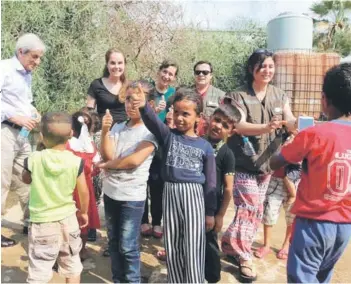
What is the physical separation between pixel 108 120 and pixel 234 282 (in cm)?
160

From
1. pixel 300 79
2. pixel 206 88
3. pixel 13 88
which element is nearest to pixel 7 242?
pixel 13 88

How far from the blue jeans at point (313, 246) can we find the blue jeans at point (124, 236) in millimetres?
993

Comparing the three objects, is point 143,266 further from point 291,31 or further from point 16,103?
point 291,31

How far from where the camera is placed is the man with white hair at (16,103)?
3148mm

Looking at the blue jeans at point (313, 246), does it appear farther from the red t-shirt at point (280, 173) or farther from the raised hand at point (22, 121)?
the raised hand at point (22, 121)

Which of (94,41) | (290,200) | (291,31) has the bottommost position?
(290,200)

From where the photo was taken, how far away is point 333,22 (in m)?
14.7

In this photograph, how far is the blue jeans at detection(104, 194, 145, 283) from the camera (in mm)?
2467

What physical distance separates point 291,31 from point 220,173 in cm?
680

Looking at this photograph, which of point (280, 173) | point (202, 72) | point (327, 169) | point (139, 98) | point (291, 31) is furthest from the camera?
point (291, 31)

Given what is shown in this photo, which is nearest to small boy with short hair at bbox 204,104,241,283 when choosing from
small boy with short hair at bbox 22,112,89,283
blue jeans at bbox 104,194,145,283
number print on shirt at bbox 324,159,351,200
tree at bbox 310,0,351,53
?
blue jeans at bbox 104,194,145,283

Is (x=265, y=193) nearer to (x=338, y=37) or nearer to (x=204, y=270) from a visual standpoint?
(x=204, y=270)

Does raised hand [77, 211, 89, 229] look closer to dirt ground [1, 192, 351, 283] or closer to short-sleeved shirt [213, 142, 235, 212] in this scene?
dirt ground [1, 192, 351, 283]

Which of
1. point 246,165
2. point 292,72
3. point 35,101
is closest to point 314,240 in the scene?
point 246,165
